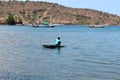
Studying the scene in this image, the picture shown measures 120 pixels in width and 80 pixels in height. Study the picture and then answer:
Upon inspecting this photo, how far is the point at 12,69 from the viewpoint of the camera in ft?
118

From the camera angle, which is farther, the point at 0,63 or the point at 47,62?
the point at 47,62

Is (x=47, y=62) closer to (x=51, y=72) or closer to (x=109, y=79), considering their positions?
(x=51, y=72)

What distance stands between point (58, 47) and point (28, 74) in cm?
2772

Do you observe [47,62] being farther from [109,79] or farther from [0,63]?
[109,79]

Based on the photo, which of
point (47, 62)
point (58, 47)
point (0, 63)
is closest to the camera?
point (0, 63)

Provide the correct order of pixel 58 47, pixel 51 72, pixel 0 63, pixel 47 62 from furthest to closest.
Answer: pixel 58 47
pixel 47 62
pixel 0 63
pixel 51 72

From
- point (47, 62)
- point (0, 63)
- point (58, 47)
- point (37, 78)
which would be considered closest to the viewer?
point (37, 78)

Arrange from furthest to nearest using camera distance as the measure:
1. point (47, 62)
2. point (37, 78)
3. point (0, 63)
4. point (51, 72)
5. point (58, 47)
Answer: point (58, 47) → point (47, 62) → point (0, 63) → point (51, 72) → point (37, 78)

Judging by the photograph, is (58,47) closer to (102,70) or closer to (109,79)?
(102,70)

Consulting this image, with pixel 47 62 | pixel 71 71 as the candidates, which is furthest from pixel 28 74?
pixel 47 62

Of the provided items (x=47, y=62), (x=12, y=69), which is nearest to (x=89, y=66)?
(x=47, y=62)

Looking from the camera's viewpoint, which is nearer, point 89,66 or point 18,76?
point 18,76

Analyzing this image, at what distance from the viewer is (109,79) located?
32.2 meters

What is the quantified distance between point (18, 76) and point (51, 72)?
4.21 metres
